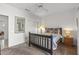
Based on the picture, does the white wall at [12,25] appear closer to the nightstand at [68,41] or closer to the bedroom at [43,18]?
the bedroom at [43,18]

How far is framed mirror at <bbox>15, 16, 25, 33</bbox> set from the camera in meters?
1.61

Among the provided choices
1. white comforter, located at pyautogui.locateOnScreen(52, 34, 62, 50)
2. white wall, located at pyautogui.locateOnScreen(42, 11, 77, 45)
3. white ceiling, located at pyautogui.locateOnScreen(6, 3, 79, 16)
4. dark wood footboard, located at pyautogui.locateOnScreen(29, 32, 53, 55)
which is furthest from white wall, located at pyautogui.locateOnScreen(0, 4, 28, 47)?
white comforter, located at pyautogui.locateOnScreen(52, 34, 62, 50)

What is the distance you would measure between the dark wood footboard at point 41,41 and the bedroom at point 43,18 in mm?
121

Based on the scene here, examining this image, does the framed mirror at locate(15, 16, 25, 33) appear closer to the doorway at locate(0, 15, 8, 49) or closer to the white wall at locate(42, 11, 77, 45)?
the doorway at locate(0, 15, 8, 49)

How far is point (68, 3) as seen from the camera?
4.71 feet

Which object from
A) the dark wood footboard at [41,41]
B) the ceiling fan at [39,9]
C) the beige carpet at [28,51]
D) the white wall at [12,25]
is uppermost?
the ceiling fan at [39,9]

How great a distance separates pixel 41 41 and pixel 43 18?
64cm

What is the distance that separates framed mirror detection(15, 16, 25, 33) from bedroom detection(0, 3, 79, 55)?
5 centimetres

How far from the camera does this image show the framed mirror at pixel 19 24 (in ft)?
5.27

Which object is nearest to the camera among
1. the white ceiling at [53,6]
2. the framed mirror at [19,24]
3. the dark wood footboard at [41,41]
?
the white ceiling at [53,6]


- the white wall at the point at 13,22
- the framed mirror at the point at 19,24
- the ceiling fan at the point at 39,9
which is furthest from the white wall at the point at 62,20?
the framed mirror at the point at 19,24

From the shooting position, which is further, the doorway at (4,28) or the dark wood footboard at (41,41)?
the dark wood footboard at (41,41)
